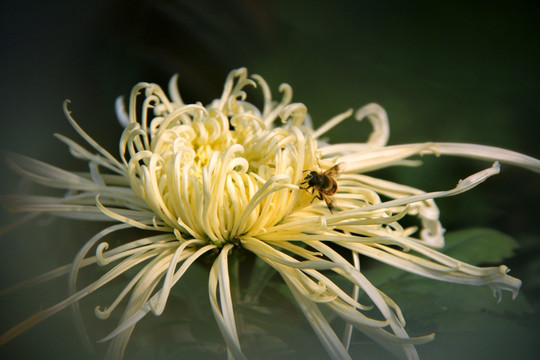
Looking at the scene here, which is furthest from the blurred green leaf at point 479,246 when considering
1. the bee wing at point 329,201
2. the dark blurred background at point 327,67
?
the bee wing at point 329,201

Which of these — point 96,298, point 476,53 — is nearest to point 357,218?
point 96,298

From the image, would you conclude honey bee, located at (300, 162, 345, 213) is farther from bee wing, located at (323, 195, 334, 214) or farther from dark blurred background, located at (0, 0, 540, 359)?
dark blurred background, located at (0, 0, 540, 359)

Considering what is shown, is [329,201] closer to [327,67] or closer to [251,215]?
[251,215]

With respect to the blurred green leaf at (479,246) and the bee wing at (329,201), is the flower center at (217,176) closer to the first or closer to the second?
the bee wing at (329,201)

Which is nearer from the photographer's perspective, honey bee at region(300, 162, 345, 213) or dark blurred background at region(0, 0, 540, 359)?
honey bee at region(300, 162, 345, 213)

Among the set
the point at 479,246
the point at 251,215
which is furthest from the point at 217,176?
→ the point at 479,246

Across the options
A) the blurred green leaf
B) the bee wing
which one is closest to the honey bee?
the bee wing

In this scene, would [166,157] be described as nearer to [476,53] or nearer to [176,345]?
[176,345]
